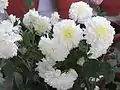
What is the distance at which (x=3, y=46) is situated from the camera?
62 cm

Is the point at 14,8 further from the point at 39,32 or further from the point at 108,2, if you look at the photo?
the point at 39,32

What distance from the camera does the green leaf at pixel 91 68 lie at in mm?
654

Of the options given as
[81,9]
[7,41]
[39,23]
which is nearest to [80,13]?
[81,9]

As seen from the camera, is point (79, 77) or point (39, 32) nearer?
point (79, 77)

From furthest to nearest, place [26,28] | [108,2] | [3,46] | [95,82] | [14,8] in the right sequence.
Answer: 1. [108,2]
2. [14,8]
3. [26,28]
4. [95,82]
5. [3,46]

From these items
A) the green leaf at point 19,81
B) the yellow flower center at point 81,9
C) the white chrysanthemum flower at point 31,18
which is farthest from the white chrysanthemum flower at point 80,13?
the green leaf at point 19,81

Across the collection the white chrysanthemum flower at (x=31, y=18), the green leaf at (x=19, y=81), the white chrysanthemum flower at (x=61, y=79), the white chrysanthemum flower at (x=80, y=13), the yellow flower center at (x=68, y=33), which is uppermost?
the white chrysanthemum flower at (x=31, y=18)

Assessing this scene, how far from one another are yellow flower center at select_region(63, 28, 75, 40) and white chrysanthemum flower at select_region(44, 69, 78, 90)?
0.08m

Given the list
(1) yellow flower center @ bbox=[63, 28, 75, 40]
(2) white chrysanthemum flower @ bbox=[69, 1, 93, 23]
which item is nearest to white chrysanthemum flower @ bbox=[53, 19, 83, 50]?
(1) yellow flower center @ bbox=[63, 28, 75, 40]

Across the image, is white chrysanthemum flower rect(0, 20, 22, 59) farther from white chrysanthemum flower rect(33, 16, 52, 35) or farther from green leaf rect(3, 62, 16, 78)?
white chrysanthemum flower rect(33, 16, 52, 35)

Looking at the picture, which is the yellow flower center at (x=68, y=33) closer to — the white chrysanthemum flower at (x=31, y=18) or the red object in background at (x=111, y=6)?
the white chrysanthemum flower at (x=31, y=18)

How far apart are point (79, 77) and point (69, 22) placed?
5.2 inches

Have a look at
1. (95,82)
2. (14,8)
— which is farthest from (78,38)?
(14,8)

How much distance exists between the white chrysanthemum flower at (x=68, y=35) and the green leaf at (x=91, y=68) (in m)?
0.05
